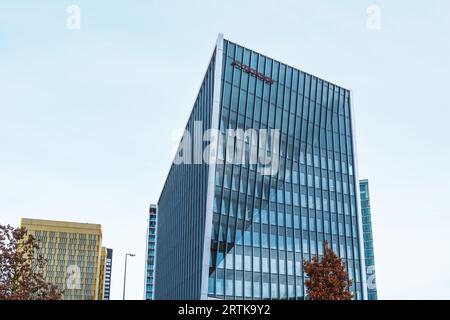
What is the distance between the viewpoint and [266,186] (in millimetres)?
66625

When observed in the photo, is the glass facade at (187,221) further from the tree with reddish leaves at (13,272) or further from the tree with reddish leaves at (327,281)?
the tree with reddish leaves at (13,272)

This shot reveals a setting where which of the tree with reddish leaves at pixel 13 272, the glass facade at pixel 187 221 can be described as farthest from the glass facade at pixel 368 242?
the tree with reddish leaves at pixel 13 272

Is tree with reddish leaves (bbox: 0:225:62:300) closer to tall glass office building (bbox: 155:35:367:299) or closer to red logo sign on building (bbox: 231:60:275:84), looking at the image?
tall glass office building (bbox: 155:35:367:299)

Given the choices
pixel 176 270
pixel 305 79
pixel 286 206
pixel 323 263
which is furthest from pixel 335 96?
pixel 323 263

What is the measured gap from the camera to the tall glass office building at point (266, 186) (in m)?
61.3

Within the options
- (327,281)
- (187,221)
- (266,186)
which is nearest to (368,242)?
(187,221)

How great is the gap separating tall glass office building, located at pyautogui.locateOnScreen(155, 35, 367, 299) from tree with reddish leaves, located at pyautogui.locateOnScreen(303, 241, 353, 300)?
2700cm

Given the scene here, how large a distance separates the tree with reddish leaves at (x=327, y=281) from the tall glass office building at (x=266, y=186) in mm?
27004

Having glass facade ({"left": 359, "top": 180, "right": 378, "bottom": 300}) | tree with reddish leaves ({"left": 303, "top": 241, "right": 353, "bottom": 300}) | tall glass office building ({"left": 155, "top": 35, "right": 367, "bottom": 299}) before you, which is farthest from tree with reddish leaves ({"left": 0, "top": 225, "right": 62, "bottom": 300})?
glass facade ({"left": 359, "top": 180, "right": 378, "bottom": 300})

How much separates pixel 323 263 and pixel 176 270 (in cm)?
5225

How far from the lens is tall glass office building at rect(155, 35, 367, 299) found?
6131cm

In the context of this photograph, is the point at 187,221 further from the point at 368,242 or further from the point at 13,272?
the point at 368,242
